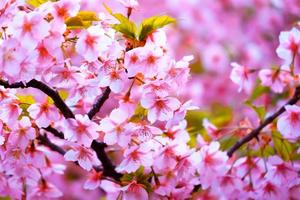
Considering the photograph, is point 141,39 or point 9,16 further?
point 141,39

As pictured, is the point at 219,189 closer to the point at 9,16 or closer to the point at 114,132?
the point at 114,132

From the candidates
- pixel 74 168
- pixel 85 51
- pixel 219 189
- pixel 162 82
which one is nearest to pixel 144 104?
pixel 162 82

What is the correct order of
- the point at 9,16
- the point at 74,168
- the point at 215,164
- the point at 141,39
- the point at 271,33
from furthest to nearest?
the point at 271,33 < the point at 74,168 < the point at 215,164 < the point at 141,39 < the point at 9,16

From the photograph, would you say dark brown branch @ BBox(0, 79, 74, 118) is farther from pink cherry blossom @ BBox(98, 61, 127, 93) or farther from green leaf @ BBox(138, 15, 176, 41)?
green leaf @ BBox(138, 15, 176, 41)

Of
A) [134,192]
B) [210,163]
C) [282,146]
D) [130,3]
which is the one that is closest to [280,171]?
[282,146]

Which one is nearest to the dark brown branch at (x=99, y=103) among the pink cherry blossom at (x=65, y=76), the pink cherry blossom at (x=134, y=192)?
the pink cherry blossom at (x=65, y=76)

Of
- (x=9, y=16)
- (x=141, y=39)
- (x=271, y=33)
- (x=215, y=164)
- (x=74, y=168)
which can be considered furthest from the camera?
(x=271, y=33)

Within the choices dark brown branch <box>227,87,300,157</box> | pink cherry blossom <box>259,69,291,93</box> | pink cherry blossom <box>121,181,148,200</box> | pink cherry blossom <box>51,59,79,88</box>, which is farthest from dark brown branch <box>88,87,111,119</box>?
pink cherry blossom <box>259,69,291,93</box>
